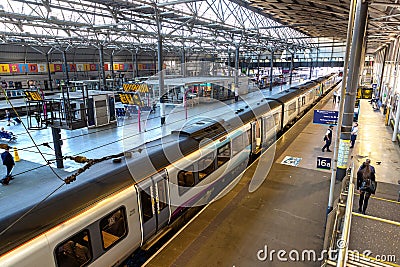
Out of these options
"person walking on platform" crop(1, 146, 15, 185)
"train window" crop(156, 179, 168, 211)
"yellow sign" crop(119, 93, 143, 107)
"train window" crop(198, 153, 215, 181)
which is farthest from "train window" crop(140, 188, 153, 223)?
"yellow sign" crop(119, 93, 143, 107)

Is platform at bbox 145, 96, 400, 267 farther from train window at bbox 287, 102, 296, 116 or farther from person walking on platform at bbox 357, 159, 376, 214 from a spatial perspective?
train window at bbox 287, 102, 296, 116

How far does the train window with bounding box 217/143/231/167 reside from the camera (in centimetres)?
878

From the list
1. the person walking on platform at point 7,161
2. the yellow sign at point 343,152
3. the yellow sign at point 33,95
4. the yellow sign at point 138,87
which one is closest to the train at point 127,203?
the yellow sign at point 343,152

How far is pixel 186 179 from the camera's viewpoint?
7266 millimetres

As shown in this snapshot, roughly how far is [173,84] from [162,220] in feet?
63.9

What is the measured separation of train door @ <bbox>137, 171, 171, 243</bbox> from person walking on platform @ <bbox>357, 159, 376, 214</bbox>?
18.3 ft

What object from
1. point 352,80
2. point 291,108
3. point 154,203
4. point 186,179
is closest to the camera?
point 154,203

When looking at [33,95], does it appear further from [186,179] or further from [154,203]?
[154,203]

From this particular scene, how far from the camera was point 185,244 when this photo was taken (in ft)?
22.7

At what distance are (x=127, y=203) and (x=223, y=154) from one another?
14.0ft

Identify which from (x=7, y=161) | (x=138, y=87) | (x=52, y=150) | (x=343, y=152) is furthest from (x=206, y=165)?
(x=138, y=87)

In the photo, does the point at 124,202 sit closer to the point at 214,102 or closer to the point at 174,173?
the point at 174,173

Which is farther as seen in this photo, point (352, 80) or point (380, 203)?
point (380, 203)

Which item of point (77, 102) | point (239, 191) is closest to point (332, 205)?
point (239, 191)
